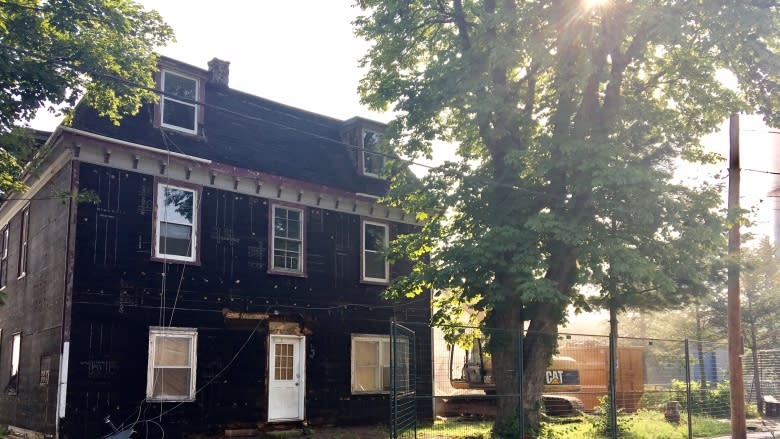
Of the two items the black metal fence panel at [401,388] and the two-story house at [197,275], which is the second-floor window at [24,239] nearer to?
the two-story house at [197,275]

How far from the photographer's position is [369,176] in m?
22.5

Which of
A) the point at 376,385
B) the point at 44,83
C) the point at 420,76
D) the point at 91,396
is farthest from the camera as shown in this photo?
the point at 376,385

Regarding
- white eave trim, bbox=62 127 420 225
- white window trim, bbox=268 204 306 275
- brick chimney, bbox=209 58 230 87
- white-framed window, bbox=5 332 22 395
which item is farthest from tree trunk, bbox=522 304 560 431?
white-framed window, bbox=5 332 22 395

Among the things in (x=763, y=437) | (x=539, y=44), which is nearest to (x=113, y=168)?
(x=539, y=44)

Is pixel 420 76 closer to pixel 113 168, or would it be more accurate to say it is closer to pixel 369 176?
pixel 369 176

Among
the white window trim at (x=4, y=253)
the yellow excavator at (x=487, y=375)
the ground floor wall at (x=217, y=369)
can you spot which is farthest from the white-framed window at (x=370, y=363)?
the white window trim at (x=4, y=253)

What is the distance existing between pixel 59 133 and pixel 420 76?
8.16m

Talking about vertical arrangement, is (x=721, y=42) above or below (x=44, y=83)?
above

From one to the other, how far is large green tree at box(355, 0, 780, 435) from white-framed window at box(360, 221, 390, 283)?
2861mm

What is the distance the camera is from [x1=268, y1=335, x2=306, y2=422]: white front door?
18422mm

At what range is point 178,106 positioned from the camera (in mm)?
18375

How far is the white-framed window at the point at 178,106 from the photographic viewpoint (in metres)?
18.0

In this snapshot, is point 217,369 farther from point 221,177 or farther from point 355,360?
point 221,177

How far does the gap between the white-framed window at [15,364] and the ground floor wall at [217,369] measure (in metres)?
4.82
